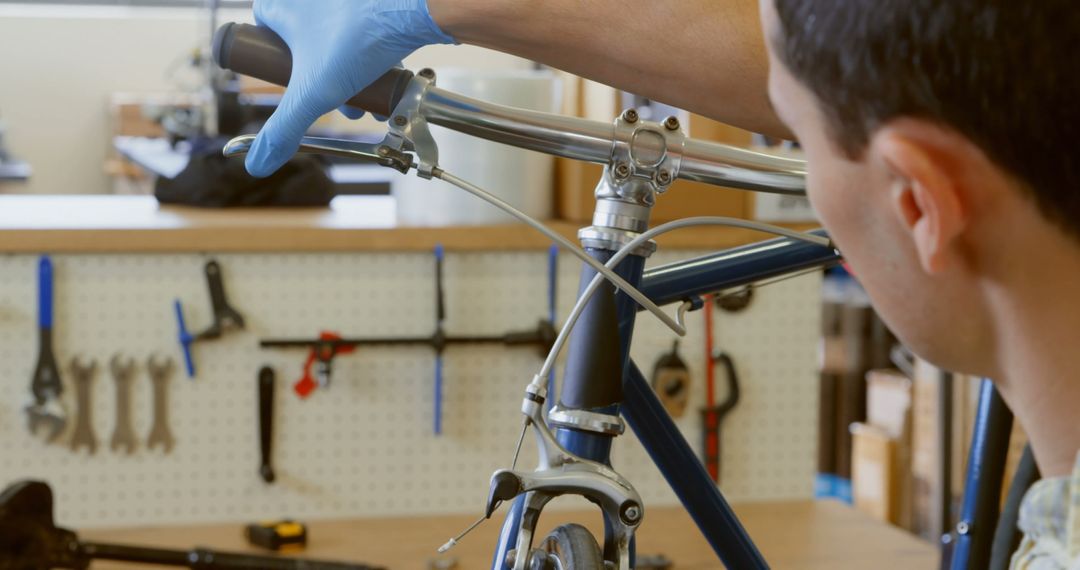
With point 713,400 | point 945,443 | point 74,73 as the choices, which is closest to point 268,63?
point 713,400

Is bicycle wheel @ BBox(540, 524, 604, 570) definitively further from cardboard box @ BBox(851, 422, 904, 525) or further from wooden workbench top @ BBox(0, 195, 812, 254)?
cardboard box @ BBox(851, 422, 904, 525)

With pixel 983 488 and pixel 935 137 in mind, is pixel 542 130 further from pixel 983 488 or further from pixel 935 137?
pixel 983 488

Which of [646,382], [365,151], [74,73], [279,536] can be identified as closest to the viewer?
[365,151]

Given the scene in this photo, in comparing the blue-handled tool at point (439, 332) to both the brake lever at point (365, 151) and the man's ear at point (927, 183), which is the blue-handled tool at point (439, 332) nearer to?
the brake lever at point (365, 151)

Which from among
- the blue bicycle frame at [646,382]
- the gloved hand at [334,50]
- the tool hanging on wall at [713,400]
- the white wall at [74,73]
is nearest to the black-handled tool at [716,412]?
the tool hanging on wall at [713,400]

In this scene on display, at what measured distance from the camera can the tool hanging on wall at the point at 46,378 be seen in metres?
1.34

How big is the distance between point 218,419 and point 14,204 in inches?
17.2

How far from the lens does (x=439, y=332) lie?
1.42 m

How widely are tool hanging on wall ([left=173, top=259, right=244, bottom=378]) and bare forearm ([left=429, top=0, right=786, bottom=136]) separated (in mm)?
692

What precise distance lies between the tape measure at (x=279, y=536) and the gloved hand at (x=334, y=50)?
0.65m

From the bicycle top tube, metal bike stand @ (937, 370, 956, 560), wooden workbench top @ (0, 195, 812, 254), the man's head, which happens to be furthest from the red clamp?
metal bike stand @ (937, 370, 956, 560)

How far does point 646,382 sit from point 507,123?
24 cm

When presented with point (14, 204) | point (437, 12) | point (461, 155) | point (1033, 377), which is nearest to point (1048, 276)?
point (1033, 377)

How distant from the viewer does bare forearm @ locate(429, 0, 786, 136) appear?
29.8 inches
